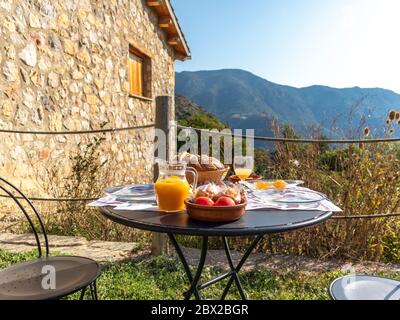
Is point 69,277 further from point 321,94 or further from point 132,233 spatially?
point 321,94

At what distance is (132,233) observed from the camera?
3461mm

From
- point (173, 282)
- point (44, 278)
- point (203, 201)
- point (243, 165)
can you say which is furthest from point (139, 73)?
point (203, 201)

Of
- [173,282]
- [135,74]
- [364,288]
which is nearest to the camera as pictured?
[364,288]

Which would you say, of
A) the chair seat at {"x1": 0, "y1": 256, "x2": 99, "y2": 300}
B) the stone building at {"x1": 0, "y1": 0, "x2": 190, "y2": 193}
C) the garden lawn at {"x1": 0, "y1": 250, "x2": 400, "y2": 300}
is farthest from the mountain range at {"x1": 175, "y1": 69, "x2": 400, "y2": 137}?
the chair seat at {"x1": 0, "y1": 256, "x2": 99, "y2": 300}

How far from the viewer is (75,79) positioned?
477cm

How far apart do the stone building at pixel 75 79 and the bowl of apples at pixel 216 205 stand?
2989 millimetres

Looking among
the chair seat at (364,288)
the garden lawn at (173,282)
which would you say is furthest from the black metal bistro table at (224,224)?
the garden lawn at (173,282)

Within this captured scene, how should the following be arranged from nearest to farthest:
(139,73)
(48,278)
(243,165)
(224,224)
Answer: (224,224) → (48,278) → (243,165) → (139,73)

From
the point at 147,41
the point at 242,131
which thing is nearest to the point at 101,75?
the point at 147,41

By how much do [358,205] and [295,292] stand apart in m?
1.03

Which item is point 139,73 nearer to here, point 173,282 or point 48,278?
point 173,282

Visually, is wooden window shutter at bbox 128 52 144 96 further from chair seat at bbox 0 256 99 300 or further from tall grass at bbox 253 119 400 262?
chair seat at bbox 0 256 99 300

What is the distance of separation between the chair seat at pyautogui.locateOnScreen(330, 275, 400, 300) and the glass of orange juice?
667 mm

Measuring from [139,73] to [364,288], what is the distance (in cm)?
683
